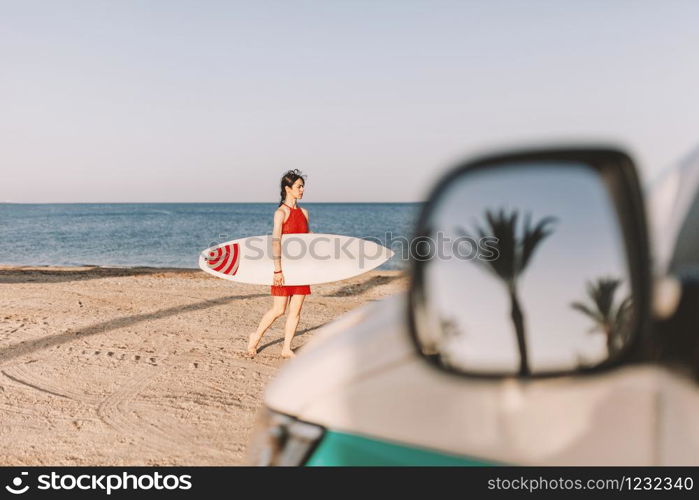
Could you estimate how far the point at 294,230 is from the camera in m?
6.29

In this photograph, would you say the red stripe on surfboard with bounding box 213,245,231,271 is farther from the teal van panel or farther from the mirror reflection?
the mirror reflection

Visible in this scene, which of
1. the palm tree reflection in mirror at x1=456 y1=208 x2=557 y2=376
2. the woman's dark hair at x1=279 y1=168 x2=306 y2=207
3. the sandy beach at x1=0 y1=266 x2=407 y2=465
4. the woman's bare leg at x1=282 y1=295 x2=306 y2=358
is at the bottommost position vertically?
the sandy beach at x1=0 y1=266 x2=407 y2=465

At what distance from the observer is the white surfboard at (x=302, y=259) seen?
28.3 ft

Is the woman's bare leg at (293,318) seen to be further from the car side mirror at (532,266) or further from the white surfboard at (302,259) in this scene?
the car side mirror at (532,266)

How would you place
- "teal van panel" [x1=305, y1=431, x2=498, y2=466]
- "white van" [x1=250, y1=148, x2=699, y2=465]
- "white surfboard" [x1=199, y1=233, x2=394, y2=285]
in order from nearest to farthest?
"white van" [x1=250, y1=148, x2=699, y2=465] → "teal van panel" [x1=305, y1=431, x2=498, y2=466] → "white surfboard" [x1=199, y1=233, x2=394, y2=285]

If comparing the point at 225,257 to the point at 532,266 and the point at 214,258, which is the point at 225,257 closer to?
the point at 214,258

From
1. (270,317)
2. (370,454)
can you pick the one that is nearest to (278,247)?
(270,317)

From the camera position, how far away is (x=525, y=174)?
1075mm

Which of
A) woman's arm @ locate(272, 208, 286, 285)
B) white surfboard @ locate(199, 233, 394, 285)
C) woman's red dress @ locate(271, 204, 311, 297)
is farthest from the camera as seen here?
white surfboard @ locate(199, 233, 394, 285)

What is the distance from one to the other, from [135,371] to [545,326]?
5825mm

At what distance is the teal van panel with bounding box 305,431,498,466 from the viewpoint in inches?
44.5

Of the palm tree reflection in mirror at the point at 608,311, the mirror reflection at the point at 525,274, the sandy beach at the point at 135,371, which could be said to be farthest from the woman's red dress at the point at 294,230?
the palm tree reflection in mirror at the point at 608,311

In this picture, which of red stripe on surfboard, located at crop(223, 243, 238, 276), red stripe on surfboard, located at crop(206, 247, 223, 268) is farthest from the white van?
red stripe on surfboard, located at crop(206, 247, 223, 268)
